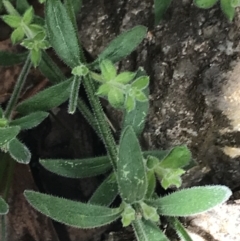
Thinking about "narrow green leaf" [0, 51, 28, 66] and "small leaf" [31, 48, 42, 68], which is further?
"narrow green leaf" [0, 51, 28, 66]

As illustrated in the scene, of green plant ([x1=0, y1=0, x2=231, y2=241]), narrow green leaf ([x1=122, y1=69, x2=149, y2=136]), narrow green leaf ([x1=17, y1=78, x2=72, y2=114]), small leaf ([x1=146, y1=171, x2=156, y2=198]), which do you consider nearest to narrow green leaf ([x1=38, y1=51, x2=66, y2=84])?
green plant ([x1=0, y1=0, x2=231, y2=241])

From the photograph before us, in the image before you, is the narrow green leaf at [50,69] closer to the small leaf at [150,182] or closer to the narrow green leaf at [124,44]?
→ the narrow green leaf at [124,44]

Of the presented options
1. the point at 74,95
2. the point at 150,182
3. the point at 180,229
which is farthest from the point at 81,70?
the point at 180,229

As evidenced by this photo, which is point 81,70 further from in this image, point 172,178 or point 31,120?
point 172,178

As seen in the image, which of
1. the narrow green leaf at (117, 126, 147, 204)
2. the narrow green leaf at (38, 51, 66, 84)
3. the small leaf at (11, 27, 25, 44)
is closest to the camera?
the narrow green leaf at (117, 126, 147, 204)

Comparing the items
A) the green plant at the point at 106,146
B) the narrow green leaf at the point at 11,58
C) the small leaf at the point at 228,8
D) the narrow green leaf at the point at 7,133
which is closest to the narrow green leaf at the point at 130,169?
the green plant at the point at 106,146

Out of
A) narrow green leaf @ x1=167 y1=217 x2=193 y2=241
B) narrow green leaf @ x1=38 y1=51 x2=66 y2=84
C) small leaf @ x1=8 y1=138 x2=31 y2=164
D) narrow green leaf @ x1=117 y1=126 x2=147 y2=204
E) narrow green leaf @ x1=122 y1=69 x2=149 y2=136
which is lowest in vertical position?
narrow green leaf @ x1=167 y1=217 x2=193 y2=241

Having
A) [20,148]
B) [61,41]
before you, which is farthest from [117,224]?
[61,41]

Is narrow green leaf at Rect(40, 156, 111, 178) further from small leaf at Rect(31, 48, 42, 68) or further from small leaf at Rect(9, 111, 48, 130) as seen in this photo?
small leaf at Rect(31, 48, 42, 68)
